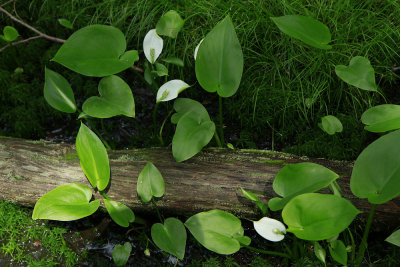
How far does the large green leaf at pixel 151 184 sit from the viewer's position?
4.40 ft

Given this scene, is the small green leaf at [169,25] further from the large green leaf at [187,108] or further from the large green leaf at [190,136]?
the large green leaf at [190,136]

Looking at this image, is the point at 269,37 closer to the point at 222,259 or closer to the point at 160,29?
the point at 160,29

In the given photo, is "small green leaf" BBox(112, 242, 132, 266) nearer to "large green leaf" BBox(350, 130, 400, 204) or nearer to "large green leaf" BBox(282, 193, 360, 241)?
"large green leaf" BBox(282, 193, 360, 241)

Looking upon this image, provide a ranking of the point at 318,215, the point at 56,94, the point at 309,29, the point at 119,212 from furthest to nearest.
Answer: the point at 56,94 → the point at 309,29 → the point at 119,212 → the point at 318,215

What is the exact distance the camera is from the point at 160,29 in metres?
1.70

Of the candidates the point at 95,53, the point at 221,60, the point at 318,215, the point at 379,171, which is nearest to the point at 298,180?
the point at 318,215

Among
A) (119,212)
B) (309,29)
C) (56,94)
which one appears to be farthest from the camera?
(56,94)

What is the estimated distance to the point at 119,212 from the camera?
1.35 m

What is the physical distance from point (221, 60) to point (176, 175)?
1.57ft

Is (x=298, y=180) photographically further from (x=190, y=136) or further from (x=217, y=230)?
(x=190, y=136)

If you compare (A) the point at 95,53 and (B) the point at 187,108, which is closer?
(A) the point at 95,53

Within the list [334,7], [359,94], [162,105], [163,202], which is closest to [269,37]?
[334,7]

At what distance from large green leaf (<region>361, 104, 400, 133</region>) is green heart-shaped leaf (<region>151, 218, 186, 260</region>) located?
77cm

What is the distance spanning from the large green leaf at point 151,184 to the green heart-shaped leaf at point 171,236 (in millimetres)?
108
